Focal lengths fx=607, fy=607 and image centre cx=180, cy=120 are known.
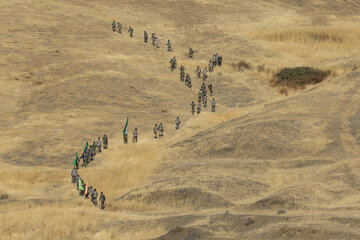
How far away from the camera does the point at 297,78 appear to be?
64812 millimetres

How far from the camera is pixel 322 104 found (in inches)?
1772

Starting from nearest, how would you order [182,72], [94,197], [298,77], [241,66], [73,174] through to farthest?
[94,197] → [73,174] → [182,72] → [298,77] → [241,66]

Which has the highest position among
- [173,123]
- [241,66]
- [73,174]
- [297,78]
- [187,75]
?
[73,174]

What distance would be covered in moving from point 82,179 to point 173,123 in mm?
15662

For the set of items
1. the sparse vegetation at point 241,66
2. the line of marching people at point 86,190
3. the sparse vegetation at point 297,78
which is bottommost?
the sparse vegetation at point 241,66

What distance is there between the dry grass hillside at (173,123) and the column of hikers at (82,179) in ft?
1.90

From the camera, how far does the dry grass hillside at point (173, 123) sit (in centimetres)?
2666

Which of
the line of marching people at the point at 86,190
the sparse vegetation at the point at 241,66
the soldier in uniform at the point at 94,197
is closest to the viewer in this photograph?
the line of marching people at the point at 86,190

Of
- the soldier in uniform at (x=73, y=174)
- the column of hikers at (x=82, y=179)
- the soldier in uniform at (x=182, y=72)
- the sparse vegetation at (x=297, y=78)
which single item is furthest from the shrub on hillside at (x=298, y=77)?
the soldier in uniform at (x=73, y=174)

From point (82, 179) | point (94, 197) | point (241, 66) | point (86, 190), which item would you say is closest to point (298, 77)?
point (241, 66)

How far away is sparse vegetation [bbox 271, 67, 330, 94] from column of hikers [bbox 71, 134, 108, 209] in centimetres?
2549

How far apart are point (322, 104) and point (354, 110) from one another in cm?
252

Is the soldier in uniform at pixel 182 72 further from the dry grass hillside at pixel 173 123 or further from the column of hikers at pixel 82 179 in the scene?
the column of hikers at pixel 82 179

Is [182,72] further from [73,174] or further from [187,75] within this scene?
[73,174]
